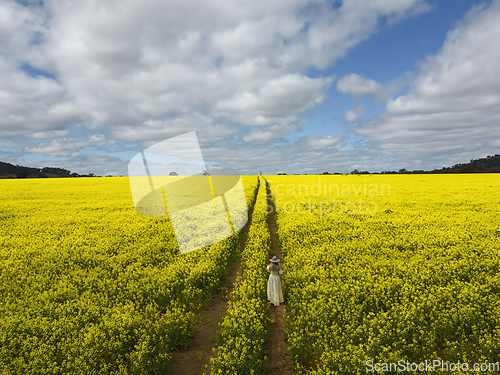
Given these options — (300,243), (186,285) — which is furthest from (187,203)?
(186,285)

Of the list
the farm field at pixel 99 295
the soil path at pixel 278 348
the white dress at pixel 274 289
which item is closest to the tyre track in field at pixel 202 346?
the farm field at pixel 99 295

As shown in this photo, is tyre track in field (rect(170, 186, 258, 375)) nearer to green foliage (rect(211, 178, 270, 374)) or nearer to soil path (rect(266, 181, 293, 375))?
green foliage (rect(211, 178, 270, 374))

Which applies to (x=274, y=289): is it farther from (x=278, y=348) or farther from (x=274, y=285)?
(x=278, y=348)

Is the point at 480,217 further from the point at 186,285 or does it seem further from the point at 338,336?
the point at 186,285

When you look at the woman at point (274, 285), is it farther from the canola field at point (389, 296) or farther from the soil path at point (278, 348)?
the canola field at point (389, 296)

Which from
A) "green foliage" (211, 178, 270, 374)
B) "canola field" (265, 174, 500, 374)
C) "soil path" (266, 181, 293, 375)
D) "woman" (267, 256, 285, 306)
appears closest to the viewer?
"green foliage" (211, 178, 270, 374)

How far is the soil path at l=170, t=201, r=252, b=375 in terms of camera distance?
241 inches

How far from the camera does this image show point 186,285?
29.1 feet

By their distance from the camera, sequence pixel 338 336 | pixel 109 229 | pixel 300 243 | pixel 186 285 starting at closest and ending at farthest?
pixel 338 336 < pixel 186 285 < pixel 300 243 < pixel 109 229

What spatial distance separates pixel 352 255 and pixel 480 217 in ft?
44.6

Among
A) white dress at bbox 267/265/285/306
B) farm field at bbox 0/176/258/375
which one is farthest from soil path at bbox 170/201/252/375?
white dress at bbox 267/265/285/306

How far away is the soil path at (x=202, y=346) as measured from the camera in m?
6.12

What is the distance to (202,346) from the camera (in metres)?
6.93

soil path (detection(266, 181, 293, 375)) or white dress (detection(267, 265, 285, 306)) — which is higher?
white dress (detection(267, 265, 285, 306))
